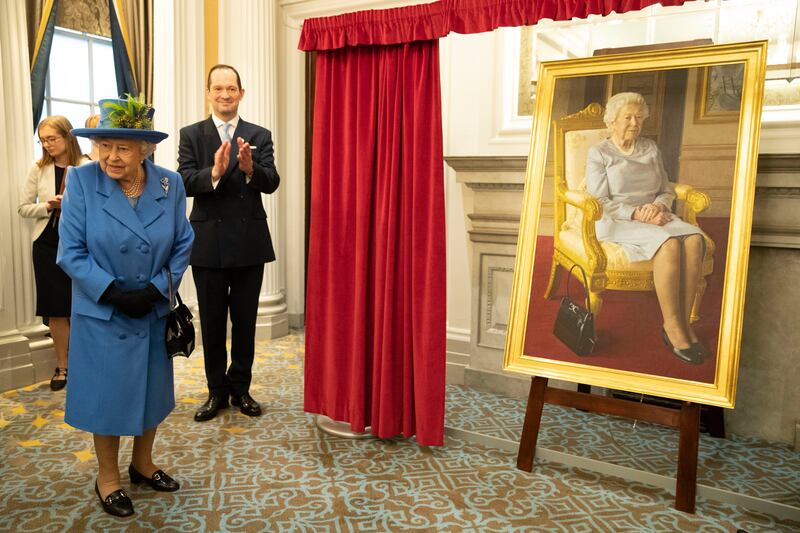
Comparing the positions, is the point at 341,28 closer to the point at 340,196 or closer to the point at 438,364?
the point at 340,196

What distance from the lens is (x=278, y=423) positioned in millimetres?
3434

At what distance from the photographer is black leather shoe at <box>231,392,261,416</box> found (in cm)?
352

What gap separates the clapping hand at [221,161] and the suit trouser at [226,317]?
1.81 ft

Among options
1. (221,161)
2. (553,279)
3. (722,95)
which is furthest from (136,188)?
(722,95)

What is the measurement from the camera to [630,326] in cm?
274

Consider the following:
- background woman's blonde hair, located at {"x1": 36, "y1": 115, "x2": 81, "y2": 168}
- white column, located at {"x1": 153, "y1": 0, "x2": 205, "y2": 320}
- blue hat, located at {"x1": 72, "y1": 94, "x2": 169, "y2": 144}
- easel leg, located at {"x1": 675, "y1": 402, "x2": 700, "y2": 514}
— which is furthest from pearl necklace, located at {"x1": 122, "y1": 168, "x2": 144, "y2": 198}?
white column, located at {"x1": 153, "y1": 0, "x2": 205, "y2": 320}

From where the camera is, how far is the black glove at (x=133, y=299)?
2.25 m

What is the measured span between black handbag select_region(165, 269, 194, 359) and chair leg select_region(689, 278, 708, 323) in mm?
2105

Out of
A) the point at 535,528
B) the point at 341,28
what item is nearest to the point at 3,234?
the point at 341,28

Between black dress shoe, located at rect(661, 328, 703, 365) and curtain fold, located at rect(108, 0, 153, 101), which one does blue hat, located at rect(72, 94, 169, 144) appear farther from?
curtain fold, located at rect(108, 0, 153, 101)

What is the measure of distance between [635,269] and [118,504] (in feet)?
7.84

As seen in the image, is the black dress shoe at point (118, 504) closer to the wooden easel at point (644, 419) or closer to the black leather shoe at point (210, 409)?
the black leather shoe at point (210, 409)

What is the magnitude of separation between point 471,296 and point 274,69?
8.74 ft

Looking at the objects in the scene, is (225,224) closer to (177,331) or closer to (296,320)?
(177,331)
